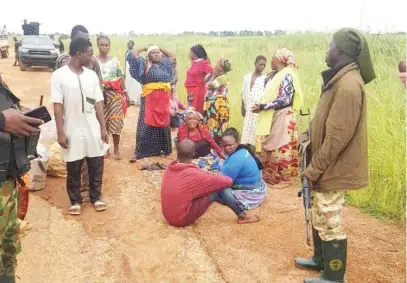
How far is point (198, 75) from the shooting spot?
679 centimetres

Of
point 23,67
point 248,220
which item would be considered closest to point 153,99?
point 248,220

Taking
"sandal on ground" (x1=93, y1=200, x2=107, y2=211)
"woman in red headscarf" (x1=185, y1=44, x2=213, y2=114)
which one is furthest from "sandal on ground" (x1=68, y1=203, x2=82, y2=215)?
"woman in red headscarf" (x1=185, y1=44, x2=213, y2=114)

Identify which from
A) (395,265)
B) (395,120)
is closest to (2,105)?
(395,265)

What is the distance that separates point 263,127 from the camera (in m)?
5.37

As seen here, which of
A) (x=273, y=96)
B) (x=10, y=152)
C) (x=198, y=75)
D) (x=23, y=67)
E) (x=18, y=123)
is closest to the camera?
(x=18, y=123)

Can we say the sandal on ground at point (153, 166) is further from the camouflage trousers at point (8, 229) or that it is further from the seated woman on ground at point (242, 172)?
the camouflage trousers at point (8, 229)

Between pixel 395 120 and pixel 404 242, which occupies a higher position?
pixel 395 120

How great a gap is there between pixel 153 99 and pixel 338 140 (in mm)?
3653

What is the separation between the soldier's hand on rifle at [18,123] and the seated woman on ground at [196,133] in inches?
→ 142

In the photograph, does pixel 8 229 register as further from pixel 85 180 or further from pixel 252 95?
pixel 252 95

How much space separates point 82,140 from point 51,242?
3.29 feet

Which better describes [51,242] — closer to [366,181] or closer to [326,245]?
[326,245]

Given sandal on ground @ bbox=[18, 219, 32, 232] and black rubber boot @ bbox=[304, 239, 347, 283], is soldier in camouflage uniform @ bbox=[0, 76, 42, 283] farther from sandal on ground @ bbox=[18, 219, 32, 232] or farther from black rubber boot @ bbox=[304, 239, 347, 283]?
black rubber boot @ bbox=[304, 239, 347, 283]

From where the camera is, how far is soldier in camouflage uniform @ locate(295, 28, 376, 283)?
2.75 metres
